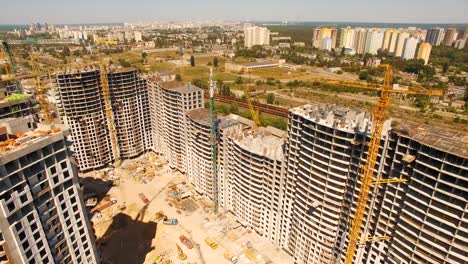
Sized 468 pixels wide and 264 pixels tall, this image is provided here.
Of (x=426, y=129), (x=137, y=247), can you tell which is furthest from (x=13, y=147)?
(x=426, y=129)

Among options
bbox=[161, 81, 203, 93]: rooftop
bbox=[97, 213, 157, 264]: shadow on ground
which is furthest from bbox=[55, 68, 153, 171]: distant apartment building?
bbox=[97, 213, 157, 264]: shadow on ground

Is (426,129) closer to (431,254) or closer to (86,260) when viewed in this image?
(431,254)

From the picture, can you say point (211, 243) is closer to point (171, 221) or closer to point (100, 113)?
point (171, 221)

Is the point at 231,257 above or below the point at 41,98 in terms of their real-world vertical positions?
below

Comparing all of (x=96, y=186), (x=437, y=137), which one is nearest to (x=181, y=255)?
(x=96, y=186)

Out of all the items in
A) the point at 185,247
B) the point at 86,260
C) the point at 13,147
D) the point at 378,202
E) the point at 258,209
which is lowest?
the point at 185,247

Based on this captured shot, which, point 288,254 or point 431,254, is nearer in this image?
point 431,254

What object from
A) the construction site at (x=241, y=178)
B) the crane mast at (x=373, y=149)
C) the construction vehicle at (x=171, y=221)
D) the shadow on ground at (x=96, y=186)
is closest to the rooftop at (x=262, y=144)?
the construction site at (x=241, y=178)

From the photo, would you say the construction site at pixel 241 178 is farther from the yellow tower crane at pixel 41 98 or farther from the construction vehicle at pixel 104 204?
the yellow tower crane at pixel 41 98
